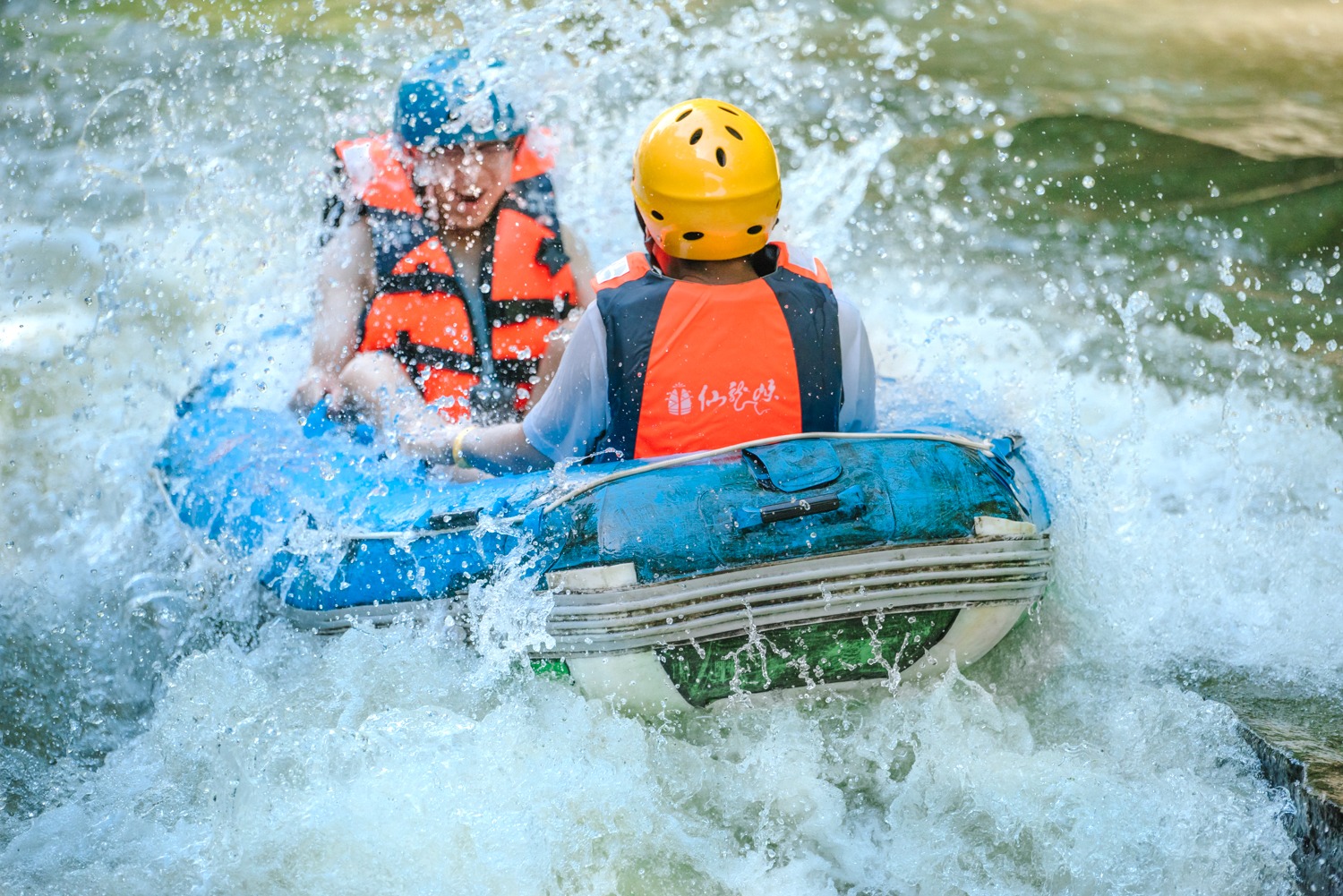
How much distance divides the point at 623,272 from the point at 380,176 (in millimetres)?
1406

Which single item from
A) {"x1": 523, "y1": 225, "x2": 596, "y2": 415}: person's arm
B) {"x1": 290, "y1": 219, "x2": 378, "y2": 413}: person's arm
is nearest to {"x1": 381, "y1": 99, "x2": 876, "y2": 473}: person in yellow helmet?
{"x1": 523, "y1": 225, "x2": 596, "y2": 415}: person's arm

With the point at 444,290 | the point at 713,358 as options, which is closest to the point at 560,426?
the point at 713,358

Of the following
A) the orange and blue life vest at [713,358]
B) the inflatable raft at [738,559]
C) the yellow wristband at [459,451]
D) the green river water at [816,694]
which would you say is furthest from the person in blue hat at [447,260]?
the orange and blue life vest at [713,358]

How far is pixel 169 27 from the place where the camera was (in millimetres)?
10219

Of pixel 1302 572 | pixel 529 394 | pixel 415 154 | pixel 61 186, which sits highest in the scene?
pixel 415 154

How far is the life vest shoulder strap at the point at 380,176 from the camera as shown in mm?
4031

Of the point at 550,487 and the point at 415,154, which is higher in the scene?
the point at 415,154

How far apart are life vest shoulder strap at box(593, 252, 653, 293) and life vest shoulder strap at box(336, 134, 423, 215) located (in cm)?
124

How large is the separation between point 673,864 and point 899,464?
3.73 ft

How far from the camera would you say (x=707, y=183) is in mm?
2951

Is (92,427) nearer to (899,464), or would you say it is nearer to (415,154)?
(415,154)

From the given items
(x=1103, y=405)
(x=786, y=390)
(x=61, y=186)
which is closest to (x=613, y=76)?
(x=61, y=186)

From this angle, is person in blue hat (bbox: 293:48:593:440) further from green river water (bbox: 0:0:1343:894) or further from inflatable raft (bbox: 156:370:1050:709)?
inflatable raft (bbox: 156:370:1050:709)

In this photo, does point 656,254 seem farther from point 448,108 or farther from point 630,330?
point 448,108
